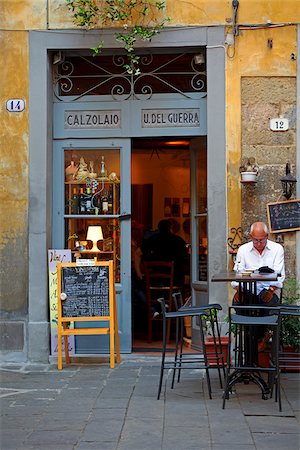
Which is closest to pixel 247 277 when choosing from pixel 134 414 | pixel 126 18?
pixel 134 414

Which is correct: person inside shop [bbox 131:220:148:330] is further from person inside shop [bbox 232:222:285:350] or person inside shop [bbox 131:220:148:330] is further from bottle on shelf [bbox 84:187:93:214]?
person inside shop [bbox 232:222:285:350]

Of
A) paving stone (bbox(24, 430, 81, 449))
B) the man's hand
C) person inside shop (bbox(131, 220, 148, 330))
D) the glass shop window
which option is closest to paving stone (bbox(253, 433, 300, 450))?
paving stone (bbox(24, 430, 81, 449))

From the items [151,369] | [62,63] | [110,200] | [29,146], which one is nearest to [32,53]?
[62,63]

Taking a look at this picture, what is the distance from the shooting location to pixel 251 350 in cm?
742

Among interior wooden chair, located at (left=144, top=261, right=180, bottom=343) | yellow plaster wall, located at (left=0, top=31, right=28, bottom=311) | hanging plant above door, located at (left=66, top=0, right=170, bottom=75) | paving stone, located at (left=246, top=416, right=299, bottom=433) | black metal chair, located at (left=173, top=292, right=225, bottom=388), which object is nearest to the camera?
paving stone, located at (left=246, top=416, right=299, bottom=433)

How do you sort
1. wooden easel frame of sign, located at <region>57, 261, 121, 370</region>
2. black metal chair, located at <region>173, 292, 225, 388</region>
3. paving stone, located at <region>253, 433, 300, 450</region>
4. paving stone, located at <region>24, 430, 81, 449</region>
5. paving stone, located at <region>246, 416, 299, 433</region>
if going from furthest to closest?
wooden easel frame of sign, located at <region>57, 261, 121, 370</region>
black metal chair, located at <region>173, 292, 225, 388</region>
paving stone, located at <region>246, 416, 299, 433</region>
paving stone, located at <region>24, 430, 81, 449</region>
paving stone, located at <region>253, 433, 300, 450</region>

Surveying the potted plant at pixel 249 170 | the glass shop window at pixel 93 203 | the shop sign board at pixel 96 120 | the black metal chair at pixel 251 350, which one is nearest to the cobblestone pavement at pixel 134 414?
the black metal chair at pixel 251 350

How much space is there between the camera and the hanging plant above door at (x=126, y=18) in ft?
29.9

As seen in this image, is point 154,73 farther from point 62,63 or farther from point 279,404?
point 279,404

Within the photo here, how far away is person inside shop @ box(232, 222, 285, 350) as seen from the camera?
309 inches

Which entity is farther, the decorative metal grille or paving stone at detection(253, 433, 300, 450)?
the decorative metal grille

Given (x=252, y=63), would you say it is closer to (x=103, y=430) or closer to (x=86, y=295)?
(x=86, y=295)

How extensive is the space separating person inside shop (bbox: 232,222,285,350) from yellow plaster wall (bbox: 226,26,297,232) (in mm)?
1323

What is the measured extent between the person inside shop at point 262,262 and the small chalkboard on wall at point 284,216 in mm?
972
